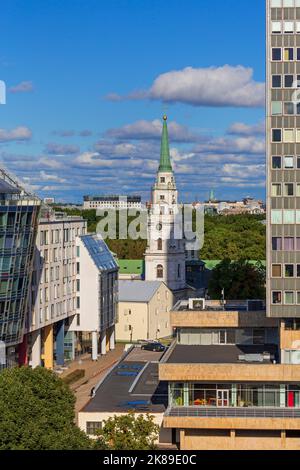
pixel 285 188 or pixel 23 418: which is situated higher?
pixel 285 188

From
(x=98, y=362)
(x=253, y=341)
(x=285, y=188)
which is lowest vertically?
(x=98, y=362)

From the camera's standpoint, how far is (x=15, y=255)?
6762 centimetres

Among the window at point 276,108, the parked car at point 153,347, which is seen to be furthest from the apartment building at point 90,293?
the window at point 276,108

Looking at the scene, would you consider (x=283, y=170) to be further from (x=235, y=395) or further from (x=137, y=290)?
(x=137, y=290)

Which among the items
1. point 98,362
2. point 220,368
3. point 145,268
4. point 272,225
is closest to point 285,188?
point 272,225

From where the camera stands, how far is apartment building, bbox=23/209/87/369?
80188 millimetres

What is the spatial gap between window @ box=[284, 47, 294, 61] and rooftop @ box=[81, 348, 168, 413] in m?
21.2

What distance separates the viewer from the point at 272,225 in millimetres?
52750

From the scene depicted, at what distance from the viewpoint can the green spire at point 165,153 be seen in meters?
121

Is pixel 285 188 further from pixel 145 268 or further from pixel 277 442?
pixel 145 268

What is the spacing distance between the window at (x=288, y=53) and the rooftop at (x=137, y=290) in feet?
185

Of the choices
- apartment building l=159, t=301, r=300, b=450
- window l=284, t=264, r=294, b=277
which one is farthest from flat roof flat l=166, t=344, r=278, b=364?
window l=284, t=264, r=294, b=277

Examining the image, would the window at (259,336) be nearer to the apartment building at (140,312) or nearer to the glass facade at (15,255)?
the glass facade at (15,255)

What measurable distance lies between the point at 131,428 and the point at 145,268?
72457 mm
